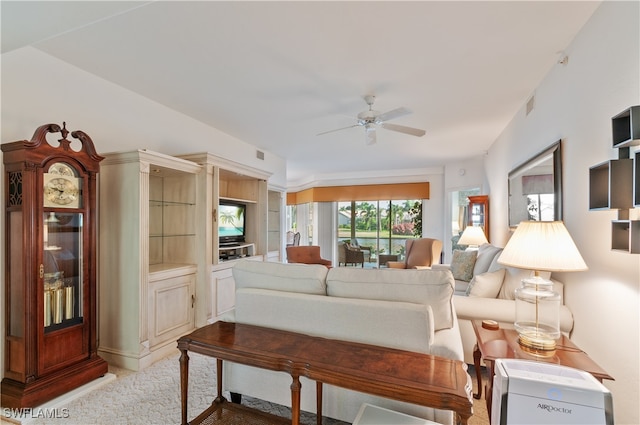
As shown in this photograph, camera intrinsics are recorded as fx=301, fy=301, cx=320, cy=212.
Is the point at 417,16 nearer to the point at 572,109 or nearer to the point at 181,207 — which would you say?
the point at 572,109

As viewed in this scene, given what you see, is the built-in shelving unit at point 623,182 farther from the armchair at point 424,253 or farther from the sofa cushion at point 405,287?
the armchair at point 424,253

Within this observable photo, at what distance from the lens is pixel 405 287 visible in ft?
Answer: 5.58

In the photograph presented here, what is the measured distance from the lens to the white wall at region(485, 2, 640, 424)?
1.50 meters

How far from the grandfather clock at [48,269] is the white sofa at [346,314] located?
1.23 metres

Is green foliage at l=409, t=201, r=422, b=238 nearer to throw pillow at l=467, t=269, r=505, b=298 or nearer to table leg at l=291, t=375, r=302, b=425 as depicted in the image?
throw pillow at l=467, t=269, r=505, b=298

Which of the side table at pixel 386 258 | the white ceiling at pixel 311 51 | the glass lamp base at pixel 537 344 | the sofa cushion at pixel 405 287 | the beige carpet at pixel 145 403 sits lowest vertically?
the beige carpet at pixel 145 403

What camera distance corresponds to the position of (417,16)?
188cm

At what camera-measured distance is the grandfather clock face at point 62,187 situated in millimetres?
2117

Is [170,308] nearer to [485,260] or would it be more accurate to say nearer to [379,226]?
[485,260]

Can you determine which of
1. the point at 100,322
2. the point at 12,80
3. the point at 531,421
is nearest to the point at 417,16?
the point at 531,421

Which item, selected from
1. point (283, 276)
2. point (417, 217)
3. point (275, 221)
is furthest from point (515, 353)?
point (417, 217)

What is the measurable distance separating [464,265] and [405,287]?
268 cm

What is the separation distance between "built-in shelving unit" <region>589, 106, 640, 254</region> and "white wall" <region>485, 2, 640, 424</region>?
115mm

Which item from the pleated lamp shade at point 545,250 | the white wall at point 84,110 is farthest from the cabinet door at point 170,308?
the pleated lamp shade at point 545,250
